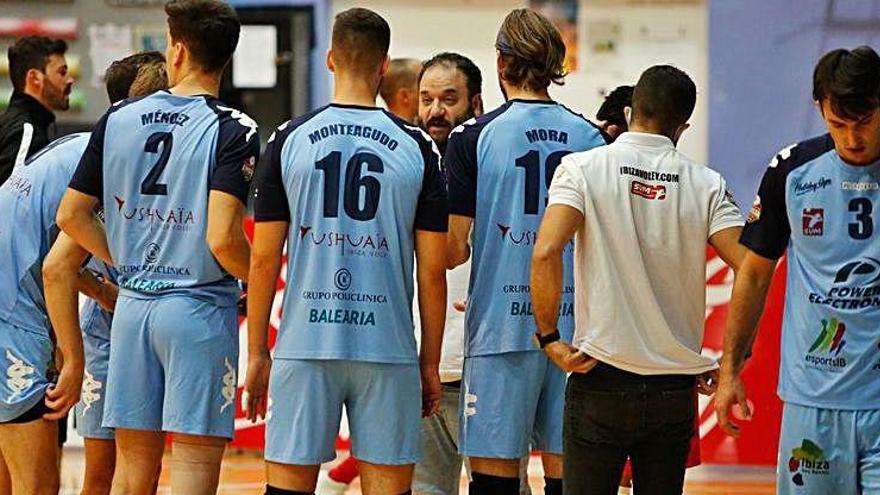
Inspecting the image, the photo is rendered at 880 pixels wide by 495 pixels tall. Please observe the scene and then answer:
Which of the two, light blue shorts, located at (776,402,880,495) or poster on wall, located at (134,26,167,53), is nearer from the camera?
light blue shorts, located at (776,402,880,495)

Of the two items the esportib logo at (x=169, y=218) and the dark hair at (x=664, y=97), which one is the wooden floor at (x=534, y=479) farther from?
the dark hair at (x=664, y=97)

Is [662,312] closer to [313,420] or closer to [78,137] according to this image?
[313,420]

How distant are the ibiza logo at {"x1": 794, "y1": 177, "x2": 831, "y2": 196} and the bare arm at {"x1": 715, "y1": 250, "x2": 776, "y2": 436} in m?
0.26

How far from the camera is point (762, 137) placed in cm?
1292

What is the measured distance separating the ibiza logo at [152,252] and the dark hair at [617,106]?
2023 millimetres

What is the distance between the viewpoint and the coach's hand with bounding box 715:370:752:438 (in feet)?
15.8

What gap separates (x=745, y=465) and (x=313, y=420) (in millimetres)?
4991

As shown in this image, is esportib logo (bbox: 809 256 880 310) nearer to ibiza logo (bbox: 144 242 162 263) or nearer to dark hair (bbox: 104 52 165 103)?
ibiza logo (bbox: 144 242 162 263)

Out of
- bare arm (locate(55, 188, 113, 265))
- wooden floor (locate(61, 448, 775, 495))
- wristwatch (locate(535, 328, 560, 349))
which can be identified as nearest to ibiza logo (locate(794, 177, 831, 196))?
wristwatch (locate(535, 328, 560, 349))

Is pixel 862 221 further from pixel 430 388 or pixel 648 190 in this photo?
pixel 430 388

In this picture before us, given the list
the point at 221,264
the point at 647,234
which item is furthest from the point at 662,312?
the point at 221,264

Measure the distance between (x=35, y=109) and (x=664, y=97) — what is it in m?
3.39

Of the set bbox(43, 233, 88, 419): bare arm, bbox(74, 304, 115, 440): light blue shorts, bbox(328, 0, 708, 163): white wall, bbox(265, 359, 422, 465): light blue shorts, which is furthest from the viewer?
bbox(328, 0, 708, 163): white wall

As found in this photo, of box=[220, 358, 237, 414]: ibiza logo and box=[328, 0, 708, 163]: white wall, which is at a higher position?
box=[328, 0, 708, 163]: white wall
